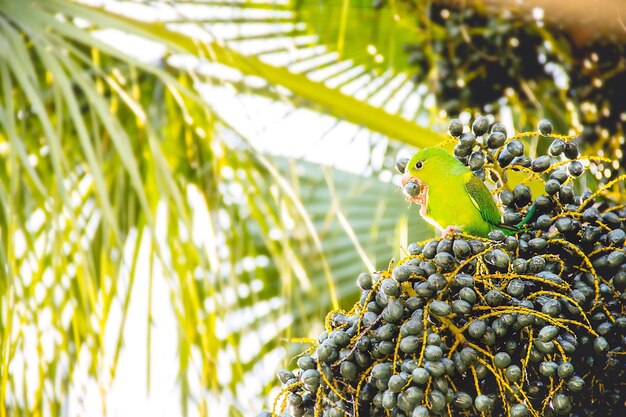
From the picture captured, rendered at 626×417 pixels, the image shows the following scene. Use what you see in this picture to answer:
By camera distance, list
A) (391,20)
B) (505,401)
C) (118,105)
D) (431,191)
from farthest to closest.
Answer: (391,20), (118,105), (431,191), (505,401)

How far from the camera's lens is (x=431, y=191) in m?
0.79

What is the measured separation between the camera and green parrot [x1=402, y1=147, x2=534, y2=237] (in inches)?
29.7

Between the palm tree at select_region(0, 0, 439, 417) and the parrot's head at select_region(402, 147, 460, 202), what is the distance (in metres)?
0.16

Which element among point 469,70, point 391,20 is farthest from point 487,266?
point 391,20

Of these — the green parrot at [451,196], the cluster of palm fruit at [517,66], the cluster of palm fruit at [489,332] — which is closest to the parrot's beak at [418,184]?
the green parrot at [451,196]

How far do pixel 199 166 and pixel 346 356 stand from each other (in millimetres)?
1008

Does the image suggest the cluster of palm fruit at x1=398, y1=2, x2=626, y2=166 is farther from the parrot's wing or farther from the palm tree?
the parrot's wing

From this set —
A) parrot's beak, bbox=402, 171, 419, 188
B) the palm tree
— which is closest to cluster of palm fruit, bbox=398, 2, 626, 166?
the palm tree

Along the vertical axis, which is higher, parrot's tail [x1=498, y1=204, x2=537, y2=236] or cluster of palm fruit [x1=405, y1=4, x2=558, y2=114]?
cluster of palm fruit [x1=405, y1=4, x2=558, y2=114]

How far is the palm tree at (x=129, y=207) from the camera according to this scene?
3.99 feet

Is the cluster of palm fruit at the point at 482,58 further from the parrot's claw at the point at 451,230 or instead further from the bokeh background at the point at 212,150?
the parrot's claw at the point at 451,230

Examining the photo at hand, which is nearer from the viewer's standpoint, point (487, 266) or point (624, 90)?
point (487, 266)

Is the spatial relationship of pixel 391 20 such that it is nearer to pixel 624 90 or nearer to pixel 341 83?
pixel 341 83

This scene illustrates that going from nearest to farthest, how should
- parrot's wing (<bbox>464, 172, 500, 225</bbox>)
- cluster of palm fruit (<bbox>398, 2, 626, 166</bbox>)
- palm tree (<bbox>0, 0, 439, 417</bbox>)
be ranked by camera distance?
parrot's wing (<bbox>464, 172, 500, 225</bbox>)
palm tree (<bbox>0, 0, 439, 417</bbox>)
cluster of palm fruit (<bbox>398, 2, 626, 166</bbox>)
